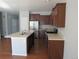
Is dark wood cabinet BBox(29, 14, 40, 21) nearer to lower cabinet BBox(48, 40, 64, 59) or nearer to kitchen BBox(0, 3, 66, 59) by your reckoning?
kitchen BBox(0, 3, 66, 59)

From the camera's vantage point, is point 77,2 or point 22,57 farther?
point 22,57

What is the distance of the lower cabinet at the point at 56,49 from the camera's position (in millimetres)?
3818

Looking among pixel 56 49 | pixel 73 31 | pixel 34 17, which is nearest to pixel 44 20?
pixel 34 17

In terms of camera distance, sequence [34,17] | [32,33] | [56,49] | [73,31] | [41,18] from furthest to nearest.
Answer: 1. [41,18]
2. [34,17]
3. [32,33]
4. [56,49]
5. [73,31]

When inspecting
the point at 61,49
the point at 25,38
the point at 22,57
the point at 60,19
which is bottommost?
the point at 22,57

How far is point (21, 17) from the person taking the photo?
25.6 feet

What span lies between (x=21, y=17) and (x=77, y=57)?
7.02 metres

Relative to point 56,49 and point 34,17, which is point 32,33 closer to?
point 34,17

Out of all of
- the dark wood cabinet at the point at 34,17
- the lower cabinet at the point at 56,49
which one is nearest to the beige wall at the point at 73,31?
the lower cabinet at the point at 56,49

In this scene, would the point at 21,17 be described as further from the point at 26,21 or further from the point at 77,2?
the point at 77,2

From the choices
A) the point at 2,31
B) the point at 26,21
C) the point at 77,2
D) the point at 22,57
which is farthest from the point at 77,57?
the point at 2,31

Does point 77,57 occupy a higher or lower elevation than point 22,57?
higher

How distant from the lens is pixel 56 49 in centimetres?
385

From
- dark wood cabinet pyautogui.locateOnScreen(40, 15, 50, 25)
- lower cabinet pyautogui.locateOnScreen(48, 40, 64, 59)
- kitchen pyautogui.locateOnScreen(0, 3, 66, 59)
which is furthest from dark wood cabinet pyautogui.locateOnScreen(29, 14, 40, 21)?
lower cabinet pyautogui.locateOnScreen(48, 40, 64, 59)
